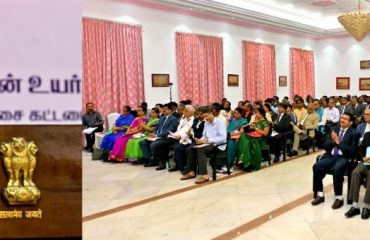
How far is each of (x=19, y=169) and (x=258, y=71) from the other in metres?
13.2

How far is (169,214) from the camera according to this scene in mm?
4406

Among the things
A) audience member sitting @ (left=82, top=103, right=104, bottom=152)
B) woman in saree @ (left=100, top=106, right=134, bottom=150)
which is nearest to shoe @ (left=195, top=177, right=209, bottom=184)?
woman in saree @ (left=100, top=106, right=134, bottom=150)

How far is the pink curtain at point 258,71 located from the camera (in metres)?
13.2

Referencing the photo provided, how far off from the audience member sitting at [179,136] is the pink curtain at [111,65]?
8.35 ft

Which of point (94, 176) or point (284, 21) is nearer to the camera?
point (94, 176)

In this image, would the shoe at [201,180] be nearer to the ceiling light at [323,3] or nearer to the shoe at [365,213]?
the shoe at [365,213]

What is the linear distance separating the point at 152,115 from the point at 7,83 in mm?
6803

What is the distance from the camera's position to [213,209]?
4574mm

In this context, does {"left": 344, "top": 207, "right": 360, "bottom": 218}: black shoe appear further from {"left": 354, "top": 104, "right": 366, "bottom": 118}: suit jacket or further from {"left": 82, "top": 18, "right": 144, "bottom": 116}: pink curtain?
{"left": 354, "top": 104, "right": 366, "bottom": 118}: suit jacket

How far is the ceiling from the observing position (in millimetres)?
10453

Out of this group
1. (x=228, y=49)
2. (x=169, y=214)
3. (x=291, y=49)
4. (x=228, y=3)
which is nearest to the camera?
(x=169, y=214)

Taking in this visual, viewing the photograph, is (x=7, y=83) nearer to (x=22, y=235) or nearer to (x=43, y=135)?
(x=43, y=135)

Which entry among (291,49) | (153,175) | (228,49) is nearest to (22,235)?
(153,175)

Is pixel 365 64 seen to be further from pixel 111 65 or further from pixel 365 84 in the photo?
pixel 111 65
